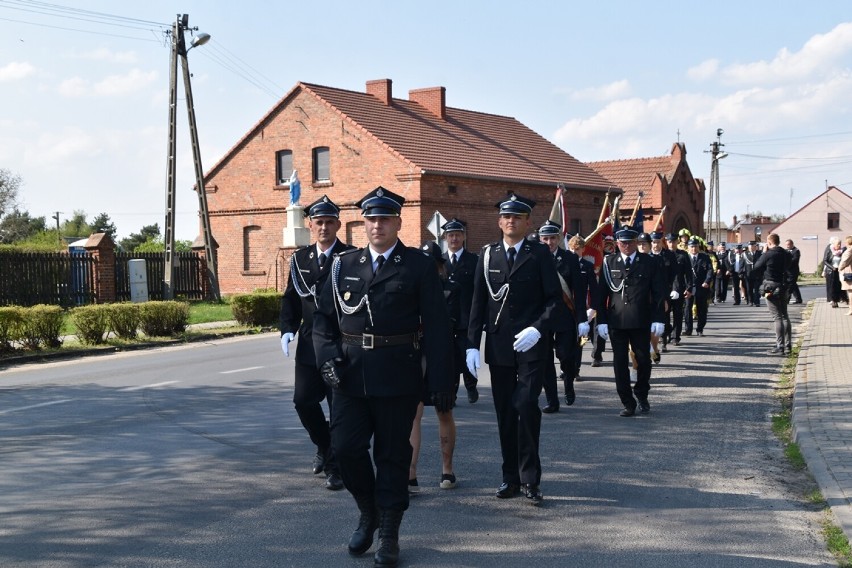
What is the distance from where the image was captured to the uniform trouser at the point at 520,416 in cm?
641

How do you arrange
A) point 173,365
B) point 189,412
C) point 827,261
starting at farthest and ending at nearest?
point 827,261 < point 173,365 < point 189,412

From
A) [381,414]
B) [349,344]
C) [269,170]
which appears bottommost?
[381,414]

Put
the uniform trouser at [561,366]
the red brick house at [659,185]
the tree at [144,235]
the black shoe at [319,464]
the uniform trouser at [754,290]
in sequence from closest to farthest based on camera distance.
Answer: the black shoe at [319,464] < the uniform trouser at [561,366] < the uniform trouser at [754,290] < the red brick house at [659,185] < the tree at [144,235]

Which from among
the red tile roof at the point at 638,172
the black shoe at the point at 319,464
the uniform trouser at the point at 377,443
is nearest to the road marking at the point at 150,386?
the black shoe at the point at 319,464

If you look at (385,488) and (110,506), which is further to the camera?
(110,506)

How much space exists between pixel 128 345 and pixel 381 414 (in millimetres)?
15000

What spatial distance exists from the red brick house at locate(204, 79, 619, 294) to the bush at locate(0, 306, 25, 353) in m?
19.6

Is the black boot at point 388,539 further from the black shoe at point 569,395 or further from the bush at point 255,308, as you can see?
the bush at point 255,308

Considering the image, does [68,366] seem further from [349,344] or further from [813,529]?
[813,529]

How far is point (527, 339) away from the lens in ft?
20.9

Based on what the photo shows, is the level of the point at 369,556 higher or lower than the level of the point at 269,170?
lower

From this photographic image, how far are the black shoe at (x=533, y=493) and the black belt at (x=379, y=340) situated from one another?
60.3 inches

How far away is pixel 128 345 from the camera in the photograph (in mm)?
19266

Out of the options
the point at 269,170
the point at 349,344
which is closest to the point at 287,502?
the point at 349,344
